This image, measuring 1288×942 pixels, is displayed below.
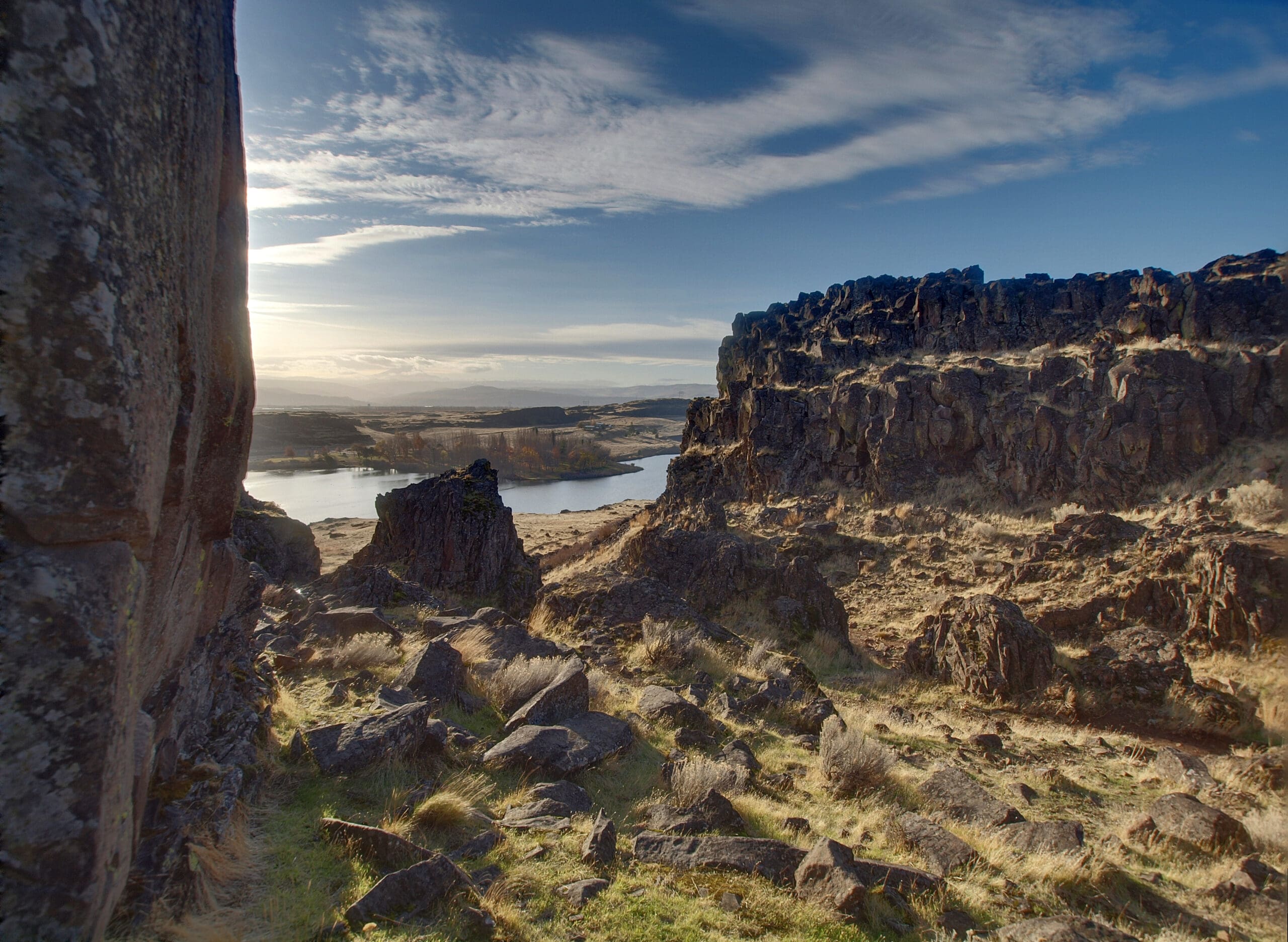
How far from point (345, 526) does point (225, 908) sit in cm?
4054

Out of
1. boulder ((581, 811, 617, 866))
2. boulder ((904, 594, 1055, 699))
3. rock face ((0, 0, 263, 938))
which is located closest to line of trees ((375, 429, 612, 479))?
boulder ((904, 594, 1055, 699))

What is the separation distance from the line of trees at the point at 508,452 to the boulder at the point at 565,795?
69281mm

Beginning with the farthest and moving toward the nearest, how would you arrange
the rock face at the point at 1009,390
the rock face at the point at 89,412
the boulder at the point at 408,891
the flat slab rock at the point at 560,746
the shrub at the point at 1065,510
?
the rock face at the point at 1009,390
the shrub at the point at 1065,510
the flat slab rock at the point at 560,746
the boulder at the point at 408,891
the rock face at the point at 89,412

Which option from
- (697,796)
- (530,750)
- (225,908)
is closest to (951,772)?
(697,796)

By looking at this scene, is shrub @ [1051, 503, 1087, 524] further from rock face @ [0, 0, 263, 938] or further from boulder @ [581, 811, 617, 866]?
rock face @ [0, 0, 263, 938]

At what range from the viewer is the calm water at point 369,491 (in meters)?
54.0

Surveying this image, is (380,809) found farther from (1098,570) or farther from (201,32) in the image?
(1098,570)

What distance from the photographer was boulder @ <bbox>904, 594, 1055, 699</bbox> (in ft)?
38.5

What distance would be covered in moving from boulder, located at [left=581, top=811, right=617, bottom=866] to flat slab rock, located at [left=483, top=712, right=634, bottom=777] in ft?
3.51

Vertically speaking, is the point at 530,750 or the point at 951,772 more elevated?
the point at 530,750

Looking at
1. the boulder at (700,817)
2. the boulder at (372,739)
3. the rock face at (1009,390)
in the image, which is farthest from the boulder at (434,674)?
the rock face at (1009,390)

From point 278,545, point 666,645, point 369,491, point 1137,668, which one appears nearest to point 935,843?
point 666,645

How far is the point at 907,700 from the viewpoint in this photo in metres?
11.7

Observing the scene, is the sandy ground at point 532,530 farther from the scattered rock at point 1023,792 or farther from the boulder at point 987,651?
the scattered rock at point 1023,792
